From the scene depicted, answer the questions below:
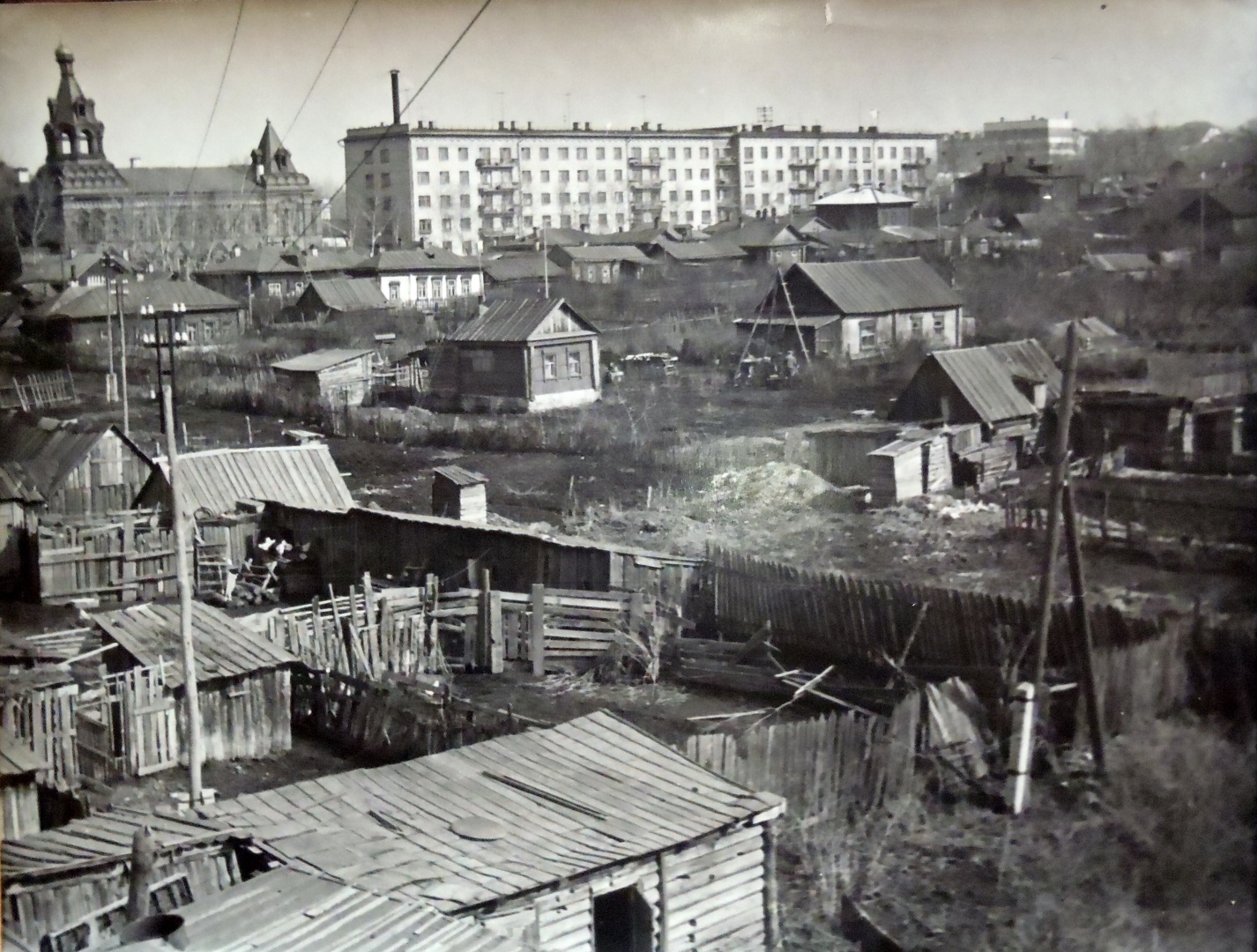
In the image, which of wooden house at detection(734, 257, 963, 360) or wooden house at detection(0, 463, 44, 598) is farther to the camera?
wooden house at detection(0, 463, 44, 598)

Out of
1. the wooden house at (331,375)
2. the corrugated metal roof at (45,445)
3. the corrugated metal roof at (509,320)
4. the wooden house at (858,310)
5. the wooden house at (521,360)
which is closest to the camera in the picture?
the wooden house at (858,310)

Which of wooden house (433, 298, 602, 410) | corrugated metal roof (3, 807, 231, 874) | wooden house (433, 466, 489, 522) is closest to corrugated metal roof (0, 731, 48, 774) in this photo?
corrugated metal roof (3, 807, 231, 874)

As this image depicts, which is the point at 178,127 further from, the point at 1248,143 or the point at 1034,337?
the point at 1248,143

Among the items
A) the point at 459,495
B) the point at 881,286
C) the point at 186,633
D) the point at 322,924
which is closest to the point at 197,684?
the point at 186,633

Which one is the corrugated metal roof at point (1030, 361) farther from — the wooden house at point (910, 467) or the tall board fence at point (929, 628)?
the tall board fence at point (929, 628)

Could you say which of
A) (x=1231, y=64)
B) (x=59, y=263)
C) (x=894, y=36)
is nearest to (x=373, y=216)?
(x=59, y=263)

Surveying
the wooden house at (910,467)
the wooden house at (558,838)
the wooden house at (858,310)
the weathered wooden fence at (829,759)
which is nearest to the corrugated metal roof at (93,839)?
the wooden house at (558,838)

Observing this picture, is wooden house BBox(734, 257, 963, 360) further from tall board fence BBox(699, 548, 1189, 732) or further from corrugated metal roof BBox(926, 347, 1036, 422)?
tall board fence BBox(699, 548, 1189, 732)
